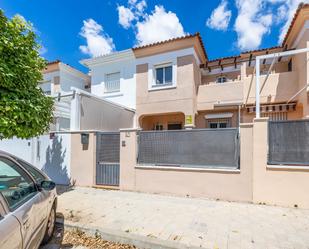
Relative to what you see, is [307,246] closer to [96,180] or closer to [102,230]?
[102,230]

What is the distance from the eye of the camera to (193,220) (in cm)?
497

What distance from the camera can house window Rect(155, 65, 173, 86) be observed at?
1229 cm

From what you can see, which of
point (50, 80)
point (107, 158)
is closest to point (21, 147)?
point (107, 158)

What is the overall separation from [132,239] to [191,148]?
390 centimetres

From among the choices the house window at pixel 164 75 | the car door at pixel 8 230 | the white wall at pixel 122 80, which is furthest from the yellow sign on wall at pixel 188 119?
the car door at pixel 8 230

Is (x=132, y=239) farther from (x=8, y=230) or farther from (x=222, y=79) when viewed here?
(x=222, y=79)

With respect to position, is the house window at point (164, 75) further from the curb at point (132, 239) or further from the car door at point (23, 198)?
the car door at point (23, 198)

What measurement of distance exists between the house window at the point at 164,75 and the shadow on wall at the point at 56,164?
6.88 metres

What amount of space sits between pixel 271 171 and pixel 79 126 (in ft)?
25.6

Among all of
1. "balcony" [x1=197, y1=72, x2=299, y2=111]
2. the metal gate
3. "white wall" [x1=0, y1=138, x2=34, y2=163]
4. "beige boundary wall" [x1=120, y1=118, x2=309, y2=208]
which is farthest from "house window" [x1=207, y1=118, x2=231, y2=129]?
Result: "white wall" [x1=0, y1=138, x2=34, y2=163]

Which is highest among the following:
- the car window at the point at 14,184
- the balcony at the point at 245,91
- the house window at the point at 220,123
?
the balcony at the point at 245,91

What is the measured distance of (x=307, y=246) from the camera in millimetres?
3848

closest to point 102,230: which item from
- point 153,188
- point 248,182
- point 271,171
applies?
point 153,188

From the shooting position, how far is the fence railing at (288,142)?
19.5 ft
